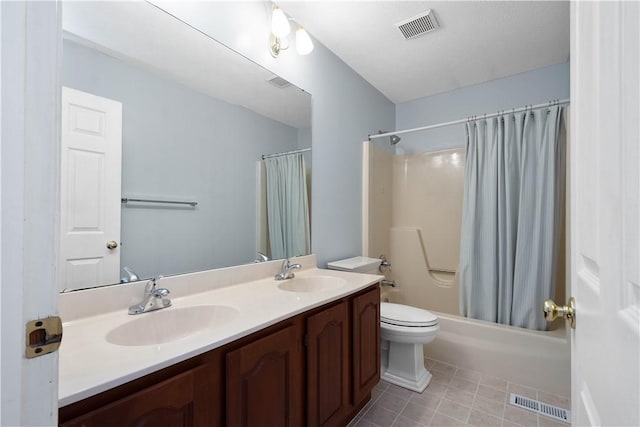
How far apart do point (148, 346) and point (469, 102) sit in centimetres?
318

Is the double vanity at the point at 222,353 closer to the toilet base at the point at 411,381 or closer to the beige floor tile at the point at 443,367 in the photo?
the toilet base at the point at 411,381

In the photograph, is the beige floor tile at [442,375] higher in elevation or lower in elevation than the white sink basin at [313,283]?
lower

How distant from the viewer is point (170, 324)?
107cm

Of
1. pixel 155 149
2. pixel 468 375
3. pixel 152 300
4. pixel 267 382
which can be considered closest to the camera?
pixel 267 382

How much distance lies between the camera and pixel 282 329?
1038 millimetres

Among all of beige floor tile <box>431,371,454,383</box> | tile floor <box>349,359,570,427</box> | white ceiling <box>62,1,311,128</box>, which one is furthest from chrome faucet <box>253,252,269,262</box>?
beige floor tile <box>431,371,454,383</box>

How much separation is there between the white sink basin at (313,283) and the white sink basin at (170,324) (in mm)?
541

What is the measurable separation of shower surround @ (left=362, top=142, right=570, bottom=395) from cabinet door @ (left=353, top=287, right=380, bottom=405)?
2.73 ft

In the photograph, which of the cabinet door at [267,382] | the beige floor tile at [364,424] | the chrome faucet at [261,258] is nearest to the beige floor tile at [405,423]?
the beige floor tile at [364,424]

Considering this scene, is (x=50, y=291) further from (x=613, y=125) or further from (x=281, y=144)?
(x=281, y=144)

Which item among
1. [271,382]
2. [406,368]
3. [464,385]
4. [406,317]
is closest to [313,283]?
[406,317]

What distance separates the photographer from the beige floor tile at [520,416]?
1.53 m

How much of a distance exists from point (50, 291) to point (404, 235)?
274 centimetres

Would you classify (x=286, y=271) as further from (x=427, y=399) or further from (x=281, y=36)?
→ (x=281, y=36)
